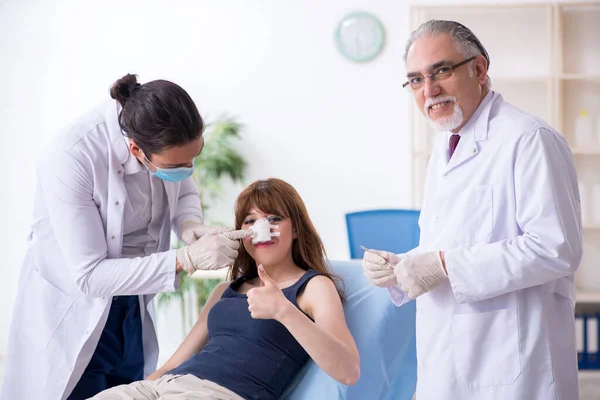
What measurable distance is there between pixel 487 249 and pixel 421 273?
15cm

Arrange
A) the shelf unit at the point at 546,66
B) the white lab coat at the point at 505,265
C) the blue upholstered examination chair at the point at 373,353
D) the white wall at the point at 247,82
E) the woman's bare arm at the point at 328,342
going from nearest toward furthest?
the white lab coat at the point at 505,265
the woman's bare arm at the point at 328,342
the blue upholstered examination chair at the point at 373,353
the shelf unit at the point at 546,66
the white wall at the point at 247,82

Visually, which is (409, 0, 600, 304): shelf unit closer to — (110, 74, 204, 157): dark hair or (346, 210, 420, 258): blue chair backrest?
(346, 210, 420, 258): blue chair backrest

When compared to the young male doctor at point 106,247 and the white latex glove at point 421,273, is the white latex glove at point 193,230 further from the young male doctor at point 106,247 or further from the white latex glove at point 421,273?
the white latex glove at point 421,273

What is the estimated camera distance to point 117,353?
1935 millimetres

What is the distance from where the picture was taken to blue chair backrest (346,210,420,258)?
2.71 metres

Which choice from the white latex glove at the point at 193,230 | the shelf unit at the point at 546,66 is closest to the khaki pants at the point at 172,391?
the white latex glove at the point at 193,230

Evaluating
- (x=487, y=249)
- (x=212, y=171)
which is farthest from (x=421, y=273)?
(x=212, y=171)

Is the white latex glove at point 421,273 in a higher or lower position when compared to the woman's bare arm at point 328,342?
higher

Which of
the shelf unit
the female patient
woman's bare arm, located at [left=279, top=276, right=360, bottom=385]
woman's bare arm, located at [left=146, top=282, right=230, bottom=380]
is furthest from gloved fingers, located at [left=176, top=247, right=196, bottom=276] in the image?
the shelf unit

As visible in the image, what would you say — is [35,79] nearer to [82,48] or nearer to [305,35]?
[82,48]

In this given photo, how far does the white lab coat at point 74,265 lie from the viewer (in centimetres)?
173

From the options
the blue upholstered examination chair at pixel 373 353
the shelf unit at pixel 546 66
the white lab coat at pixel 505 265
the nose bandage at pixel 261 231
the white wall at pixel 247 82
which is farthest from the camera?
the white wall at pixel 247 82

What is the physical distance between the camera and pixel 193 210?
6.92ft

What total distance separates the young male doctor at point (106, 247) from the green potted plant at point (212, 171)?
1948 millimetres
